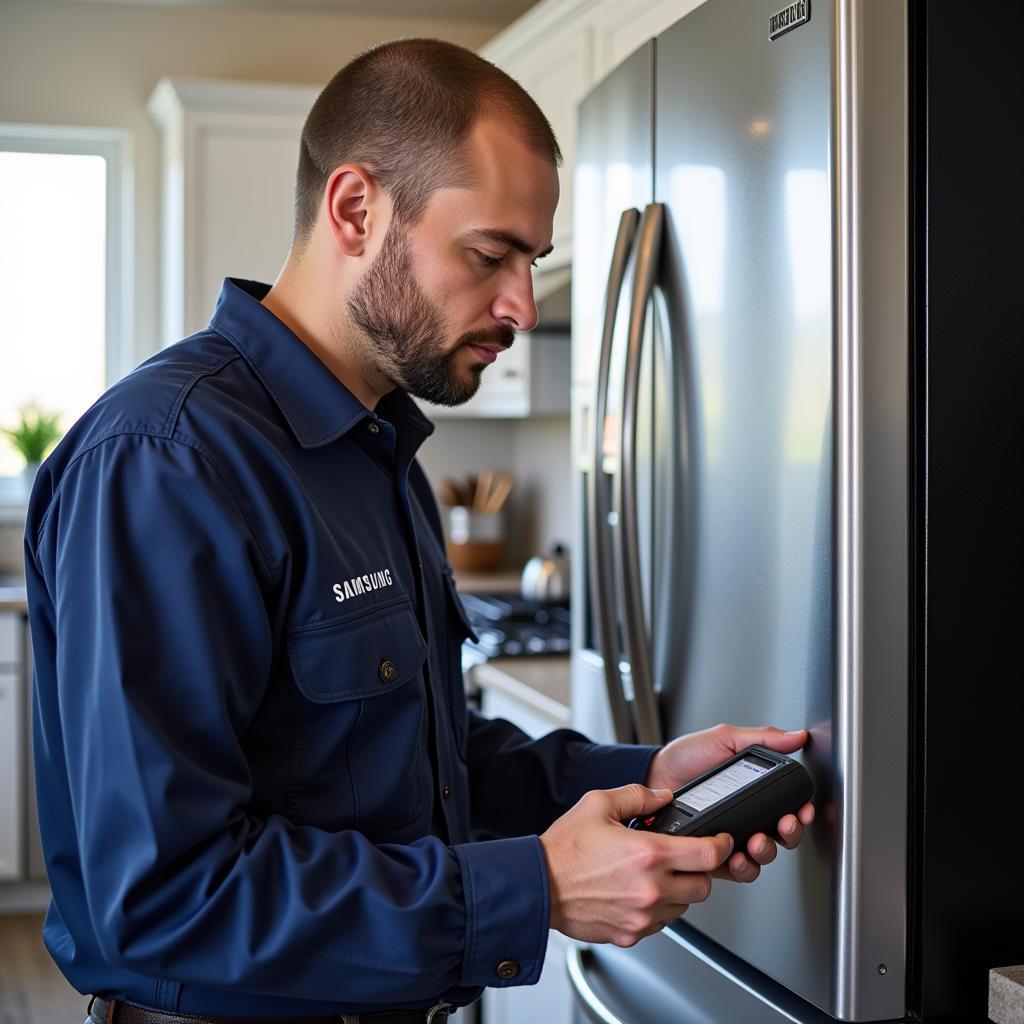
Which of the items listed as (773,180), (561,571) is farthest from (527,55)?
(773,180)

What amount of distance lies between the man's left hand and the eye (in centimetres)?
53

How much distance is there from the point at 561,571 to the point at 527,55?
1.49 metres

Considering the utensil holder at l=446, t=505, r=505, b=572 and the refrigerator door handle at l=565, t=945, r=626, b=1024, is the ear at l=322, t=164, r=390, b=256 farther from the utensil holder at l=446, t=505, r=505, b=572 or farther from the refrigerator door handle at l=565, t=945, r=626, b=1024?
the utensil holder at l=446, t=505, r=505, b=572

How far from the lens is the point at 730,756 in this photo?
52.1 inches

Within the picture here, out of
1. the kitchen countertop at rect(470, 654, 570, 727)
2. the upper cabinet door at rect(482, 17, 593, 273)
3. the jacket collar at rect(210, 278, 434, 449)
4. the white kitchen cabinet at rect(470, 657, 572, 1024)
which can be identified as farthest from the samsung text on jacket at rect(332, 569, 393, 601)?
the upper cabinet door at rect(482, 17, 593, 273)

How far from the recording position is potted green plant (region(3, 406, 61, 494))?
14.7 ft

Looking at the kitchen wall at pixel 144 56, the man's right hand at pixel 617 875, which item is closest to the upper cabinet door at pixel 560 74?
the kitchen wall at pixel 144 56

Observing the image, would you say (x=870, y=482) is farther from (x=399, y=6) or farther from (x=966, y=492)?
(x=399, y=6)

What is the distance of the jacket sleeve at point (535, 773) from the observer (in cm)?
144

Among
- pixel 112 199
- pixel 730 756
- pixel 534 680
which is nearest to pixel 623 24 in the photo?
pixel 534 680

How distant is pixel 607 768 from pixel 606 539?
35 centimetres

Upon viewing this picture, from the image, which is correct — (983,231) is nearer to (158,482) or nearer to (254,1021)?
(158,482)

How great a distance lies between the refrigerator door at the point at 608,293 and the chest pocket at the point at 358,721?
20.9 inches

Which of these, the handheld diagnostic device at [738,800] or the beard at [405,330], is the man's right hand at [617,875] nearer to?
the handheld diagnostic device at [738,800]
